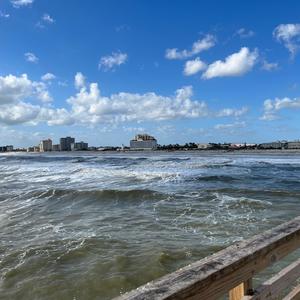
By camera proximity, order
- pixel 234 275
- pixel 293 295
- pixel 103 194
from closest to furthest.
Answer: pixel 234 275 → pixel 293 295 → pixel 103 194

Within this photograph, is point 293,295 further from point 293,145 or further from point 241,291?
point 293,145

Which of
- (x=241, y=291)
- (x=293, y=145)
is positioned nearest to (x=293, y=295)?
(x=241, y=291)

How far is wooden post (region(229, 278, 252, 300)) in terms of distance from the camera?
241 cm

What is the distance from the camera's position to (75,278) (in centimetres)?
727

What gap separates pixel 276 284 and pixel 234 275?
2.27ft

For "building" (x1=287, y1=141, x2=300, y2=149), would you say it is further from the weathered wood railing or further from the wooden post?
the wooden post

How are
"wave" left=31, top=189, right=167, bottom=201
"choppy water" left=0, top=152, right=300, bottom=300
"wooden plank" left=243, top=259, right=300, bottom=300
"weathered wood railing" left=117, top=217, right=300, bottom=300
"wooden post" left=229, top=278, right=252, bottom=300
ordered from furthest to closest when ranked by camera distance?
"wave" left=31, top=189, right=167, bottom=201
"choppy water" left=0, top=152, right=300, bottom=300
"wooden plank" left=243, top=259, right=300, bottom=300
"wooden post" left=229, top=278, right=252, bottom=300
"weathered wood railing" left=117, top=217, right=300, bottom=300

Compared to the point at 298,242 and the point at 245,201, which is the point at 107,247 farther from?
the point at 245,201

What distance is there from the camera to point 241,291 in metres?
2.41

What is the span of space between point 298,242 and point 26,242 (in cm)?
825

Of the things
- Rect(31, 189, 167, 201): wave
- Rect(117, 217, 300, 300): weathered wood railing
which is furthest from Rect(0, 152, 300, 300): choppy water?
Rect(117, 217, 300, 300): weathered wood railing

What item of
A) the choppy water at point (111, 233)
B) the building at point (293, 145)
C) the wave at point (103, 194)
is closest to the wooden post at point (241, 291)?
the choppy water at point (111, 233)

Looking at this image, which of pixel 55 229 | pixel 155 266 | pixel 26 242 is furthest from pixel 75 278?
pixel 55 229

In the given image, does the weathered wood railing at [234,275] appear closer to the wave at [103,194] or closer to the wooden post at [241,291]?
the wooden post at [241,291]
